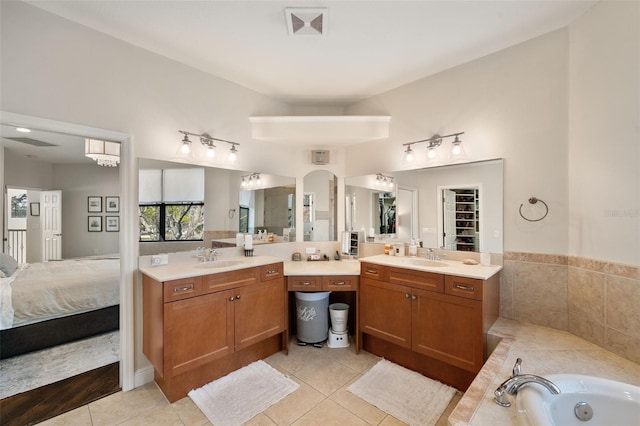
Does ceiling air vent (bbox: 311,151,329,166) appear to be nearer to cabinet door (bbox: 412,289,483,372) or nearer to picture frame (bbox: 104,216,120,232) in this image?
cabinet door (bbox: 412,289,483,372)

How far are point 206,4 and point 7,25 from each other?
1247mm

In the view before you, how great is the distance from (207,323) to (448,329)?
75.3 inches

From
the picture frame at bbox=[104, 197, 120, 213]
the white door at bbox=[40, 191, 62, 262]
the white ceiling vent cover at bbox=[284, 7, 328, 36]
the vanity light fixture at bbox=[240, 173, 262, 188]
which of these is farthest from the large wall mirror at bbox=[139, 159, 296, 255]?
the picture frame at bbox=[104, 197, 120, 213]

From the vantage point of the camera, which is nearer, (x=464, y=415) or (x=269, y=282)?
(x=464, y=415)

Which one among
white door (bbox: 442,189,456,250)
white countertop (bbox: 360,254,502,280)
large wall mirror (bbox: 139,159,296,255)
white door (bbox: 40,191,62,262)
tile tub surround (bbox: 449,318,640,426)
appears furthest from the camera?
white door (bbox: 40,191,62,262)

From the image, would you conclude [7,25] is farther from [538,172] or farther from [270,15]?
[538,172]

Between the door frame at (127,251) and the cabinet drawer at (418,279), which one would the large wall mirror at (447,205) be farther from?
the door frame at (127,251)

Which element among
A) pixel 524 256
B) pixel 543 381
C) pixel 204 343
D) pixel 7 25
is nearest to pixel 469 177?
pixel 524 256

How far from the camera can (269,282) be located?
243 cm

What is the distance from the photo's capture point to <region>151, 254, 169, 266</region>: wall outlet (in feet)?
7.18

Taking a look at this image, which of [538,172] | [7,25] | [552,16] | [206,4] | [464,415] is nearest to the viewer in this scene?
[464,415]

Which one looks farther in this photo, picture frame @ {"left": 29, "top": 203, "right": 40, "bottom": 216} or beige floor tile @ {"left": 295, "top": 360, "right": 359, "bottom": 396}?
picture frame @ {"left": 29, "top": 203, "right": 40, "bottom": 216}

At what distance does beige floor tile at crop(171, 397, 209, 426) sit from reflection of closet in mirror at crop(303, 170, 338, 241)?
192 cm

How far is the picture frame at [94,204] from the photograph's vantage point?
448cm
